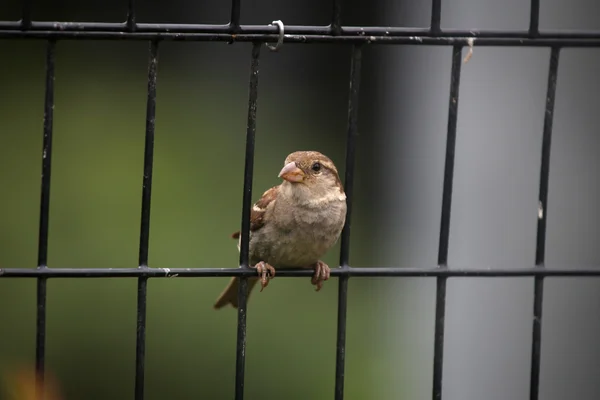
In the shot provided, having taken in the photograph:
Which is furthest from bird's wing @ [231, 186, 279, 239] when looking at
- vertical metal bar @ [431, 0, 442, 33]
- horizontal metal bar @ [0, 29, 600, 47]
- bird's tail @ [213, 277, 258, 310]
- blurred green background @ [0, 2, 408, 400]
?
blurred green background @ [0, 2, 408, 400]

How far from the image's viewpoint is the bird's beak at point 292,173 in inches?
152

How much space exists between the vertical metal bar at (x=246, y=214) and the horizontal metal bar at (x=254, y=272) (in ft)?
0.25

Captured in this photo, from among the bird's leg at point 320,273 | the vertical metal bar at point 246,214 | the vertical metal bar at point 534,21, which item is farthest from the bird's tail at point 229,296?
the vertical metal bar at point 534,21

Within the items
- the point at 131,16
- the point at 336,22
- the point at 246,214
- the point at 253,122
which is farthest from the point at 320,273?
the point at 131,16

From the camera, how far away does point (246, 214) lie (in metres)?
3.34

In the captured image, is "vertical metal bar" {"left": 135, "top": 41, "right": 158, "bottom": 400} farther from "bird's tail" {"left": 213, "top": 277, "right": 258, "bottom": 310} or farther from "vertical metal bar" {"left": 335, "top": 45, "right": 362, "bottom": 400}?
"bird's tail" {"left": 213, "top": 277, "right": 258, "bottom": 310}

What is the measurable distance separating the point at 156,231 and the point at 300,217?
231 centimetres

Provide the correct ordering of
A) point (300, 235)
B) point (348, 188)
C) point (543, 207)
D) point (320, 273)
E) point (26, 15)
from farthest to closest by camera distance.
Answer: point (300, 235) < point (320, 273) < point (543, 207) < point (348, 188) < point (26, 15)

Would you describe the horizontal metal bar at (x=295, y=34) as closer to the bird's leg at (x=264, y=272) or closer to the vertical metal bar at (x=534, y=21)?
the vertical metal bar at (x=534, y=21)

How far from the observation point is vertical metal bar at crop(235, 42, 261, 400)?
10.8ft

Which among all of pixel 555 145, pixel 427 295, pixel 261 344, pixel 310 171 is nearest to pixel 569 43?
pixel 310 171

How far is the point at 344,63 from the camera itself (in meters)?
7.53

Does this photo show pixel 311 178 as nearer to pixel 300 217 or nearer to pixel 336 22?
pixel 300 217

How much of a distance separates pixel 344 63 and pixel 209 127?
1281 millimetres
